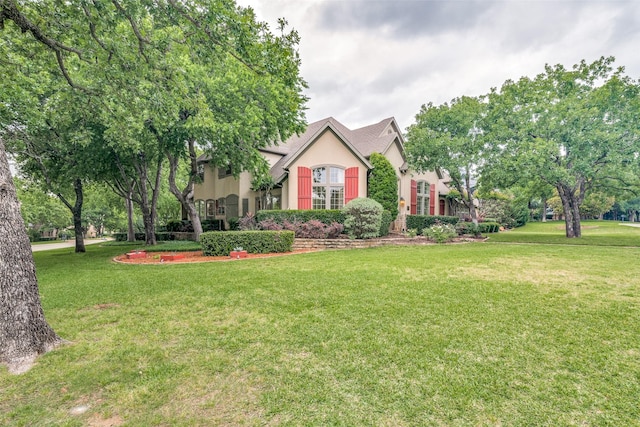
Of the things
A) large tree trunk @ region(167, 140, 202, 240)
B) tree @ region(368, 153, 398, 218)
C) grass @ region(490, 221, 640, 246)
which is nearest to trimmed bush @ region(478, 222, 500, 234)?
grass @ region(490, 221, 640, 246)

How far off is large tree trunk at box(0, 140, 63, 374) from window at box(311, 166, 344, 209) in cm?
1387

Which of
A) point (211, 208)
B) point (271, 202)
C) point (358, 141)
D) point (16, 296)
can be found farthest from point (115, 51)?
point (358, 141)

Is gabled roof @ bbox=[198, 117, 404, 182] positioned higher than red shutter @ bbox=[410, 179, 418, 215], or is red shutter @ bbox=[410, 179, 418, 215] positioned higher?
gabled roof @ bbox=[198, 117, 404, 182]

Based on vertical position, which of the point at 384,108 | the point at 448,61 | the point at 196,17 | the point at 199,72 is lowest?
the point at 196,17

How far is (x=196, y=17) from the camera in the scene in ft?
16.5

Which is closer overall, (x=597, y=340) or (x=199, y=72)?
(x=597, y=340)

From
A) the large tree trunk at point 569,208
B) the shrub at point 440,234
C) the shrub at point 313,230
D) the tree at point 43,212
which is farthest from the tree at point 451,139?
the tree at point 43,212

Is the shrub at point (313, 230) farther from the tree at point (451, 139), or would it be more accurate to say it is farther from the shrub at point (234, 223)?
the tree at point (451, 139)

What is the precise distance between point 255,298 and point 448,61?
13.3 metres

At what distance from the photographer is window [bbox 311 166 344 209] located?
671 inches

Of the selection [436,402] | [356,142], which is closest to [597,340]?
[436,402]

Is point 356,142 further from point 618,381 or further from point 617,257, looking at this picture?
point 618,381

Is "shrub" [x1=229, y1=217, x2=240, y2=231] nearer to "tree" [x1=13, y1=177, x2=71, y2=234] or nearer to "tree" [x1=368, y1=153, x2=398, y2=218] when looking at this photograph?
"tree" [x1=368, y1=153, x2=398, y2=218]

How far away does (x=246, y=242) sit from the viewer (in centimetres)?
1172
